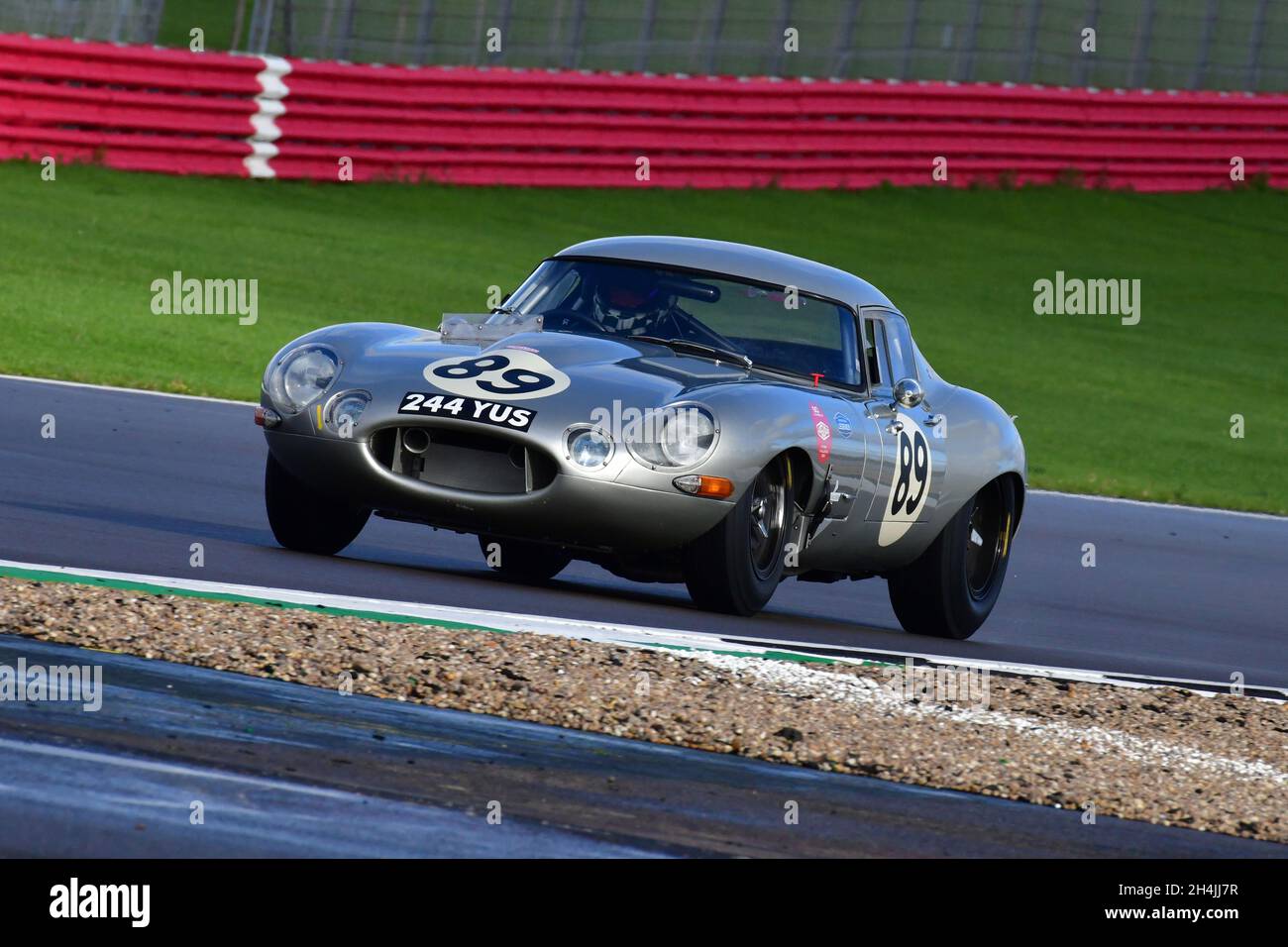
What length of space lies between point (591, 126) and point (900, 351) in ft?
53.1

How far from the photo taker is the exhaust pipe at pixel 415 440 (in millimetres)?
7762

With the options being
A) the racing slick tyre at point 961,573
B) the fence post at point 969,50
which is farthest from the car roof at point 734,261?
the fence post at point 969,50

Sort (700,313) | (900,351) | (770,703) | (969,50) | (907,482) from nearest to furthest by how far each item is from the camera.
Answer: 1. (770,703)
2. (700,313)
3. (907,482)
4. (900,351)
5. (969,50)

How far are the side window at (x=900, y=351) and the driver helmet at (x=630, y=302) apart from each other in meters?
0.99

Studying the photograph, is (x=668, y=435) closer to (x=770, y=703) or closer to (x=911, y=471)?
(x=770, y=703)

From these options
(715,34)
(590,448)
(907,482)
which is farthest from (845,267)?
(590,448)

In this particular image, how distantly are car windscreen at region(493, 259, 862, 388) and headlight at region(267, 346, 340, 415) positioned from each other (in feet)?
3.27

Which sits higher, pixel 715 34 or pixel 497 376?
pixel 715 34

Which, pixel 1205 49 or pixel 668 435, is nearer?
pixel 668 435

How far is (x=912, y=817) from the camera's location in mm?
5383

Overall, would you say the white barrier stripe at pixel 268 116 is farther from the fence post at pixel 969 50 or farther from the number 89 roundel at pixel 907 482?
the number 89 roundel at pixel 907 482

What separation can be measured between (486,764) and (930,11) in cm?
2544

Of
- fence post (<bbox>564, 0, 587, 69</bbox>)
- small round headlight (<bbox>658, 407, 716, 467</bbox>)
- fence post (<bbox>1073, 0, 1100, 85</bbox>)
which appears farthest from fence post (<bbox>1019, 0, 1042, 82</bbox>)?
small round headlight (<bbox>658, 407, 716, 467</bbox>)

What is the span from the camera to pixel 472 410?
759cm
